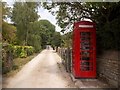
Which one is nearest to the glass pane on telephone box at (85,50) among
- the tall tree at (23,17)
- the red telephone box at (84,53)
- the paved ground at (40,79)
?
the red telephone box at (84,53)

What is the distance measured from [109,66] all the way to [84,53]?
5.95 ft

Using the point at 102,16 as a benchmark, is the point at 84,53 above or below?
below

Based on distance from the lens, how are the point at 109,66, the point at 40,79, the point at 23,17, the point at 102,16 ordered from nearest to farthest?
the point at 109,66 < the point at 102,16 < the point at 40,79 < the point at 23,17

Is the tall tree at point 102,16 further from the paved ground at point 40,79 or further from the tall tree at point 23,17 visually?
the tall tree at point 23,17

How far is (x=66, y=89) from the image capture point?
9.91 meters

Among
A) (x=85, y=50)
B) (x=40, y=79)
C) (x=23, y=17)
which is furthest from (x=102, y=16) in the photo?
(x=23, y=17)

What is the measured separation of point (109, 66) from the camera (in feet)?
34.2

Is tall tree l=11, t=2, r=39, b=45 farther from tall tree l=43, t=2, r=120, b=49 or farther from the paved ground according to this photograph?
the paved ground

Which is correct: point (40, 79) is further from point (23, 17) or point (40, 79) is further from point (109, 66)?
point (23, 17)

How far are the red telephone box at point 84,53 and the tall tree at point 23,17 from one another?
2825 centimetres

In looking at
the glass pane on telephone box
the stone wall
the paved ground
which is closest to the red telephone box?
the glass pane on telephone box

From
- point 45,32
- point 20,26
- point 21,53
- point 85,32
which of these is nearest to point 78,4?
point 85,32

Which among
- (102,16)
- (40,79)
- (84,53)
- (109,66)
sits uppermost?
(102,16)

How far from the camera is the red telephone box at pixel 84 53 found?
11.8 metres
